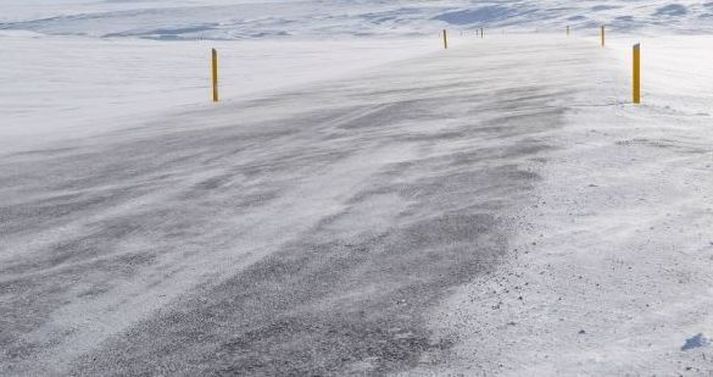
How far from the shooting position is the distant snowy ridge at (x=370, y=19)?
9069cm

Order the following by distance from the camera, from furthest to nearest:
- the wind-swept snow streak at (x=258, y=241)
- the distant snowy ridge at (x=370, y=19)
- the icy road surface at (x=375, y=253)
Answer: the distant snowy ridge at (x=370, y=19), the wind-swept snow streak at (x=258, y=241), the icy road surface at (x=375, y=253)

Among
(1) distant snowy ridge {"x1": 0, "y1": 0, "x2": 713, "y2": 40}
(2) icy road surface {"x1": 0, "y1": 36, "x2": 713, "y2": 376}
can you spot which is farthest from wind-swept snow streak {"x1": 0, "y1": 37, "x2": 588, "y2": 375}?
(1) distant snowy ridge {"x1": 0, "y1": 0, "x2": 713, "y2": 40}

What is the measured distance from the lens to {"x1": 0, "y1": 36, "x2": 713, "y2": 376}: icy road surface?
153 inches

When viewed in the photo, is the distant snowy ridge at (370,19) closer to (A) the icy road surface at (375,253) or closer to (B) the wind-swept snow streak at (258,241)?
(B) the wind-swept snow streak at (258,241)

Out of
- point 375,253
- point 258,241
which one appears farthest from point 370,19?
point 375,253

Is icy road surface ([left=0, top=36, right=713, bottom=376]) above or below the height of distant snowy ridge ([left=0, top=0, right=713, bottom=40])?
below

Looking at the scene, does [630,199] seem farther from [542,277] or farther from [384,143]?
[384,143]

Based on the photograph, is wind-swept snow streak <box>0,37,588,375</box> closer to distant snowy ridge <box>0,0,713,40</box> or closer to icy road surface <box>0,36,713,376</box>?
icy road surface <box>0,36,713,376</box>

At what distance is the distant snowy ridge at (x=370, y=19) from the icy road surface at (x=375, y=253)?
7294 cm

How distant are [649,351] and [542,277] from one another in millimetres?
1067

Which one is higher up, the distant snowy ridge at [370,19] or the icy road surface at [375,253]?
the distant snowy ridge at [370,19]

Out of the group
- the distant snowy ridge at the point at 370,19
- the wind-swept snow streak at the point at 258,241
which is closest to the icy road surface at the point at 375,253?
the wind-swept snow streak at the point at 258,241

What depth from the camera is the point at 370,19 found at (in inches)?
4535

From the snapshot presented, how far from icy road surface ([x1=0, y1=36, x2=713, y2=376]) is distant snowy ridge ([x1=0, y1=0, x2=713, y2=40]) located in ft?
239
